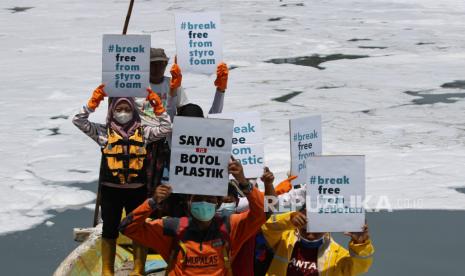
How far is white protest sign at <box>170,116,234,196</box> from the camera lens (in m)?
4.67

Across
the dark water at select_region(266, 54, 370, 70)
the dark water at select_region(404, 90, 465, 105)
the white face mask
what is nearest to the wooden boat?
the white face mask

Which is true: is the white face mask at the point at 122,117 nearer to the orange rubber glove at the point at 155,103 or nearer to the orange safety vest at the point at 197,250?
the orange rubber glove at the point at 155,103

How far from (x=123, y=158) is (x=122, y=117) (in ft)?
0.84

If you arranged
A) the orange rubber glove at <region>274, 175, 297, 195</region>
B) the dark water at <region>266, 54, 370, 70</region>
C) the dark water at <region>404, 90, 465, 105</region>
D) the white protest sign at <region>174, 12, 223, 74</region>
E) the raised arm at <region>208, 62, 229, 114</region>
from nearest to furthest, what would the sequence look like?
1. the orange rubber glove at <region>274, 175, 297, 195</region>
2. the raised arm at <region>208, 62, 229, 114</region>
3. the white protest sign at <region>174, 12, 223, 74</region>
4. the dark water at <region>404, 90, 465, 105</region>
5. the dark water at <region>266, 54, 370, 70</region>

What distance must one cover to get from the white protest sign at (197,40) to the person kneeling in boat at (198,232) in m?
2.32

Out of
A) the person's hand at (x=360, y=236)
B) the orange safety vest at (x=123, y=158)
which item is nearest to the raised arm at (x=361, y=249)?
the person's hand at (x=360, y=236)

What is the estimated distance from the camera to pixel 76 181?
10.8 metres

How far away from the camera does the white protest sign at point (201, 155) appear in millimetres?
4672

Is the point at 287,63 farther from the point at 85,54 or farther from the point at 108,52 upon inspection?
the point at 108,52

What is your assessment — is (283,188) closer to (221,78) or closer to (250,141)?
(250,141)

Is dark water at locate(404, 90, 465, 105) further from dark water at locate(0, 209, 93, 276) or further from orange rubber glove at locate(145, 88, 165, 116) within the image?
orange rubber glove at locate(145, 88, 165, 116)

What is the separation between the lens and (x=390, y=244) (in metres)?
8.71

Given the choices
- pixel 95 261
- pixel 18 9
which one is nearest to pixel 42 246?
pixel 95 261

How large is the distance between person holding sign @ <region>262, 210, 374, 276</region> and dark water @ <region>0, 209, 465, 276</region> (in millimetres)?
2883
